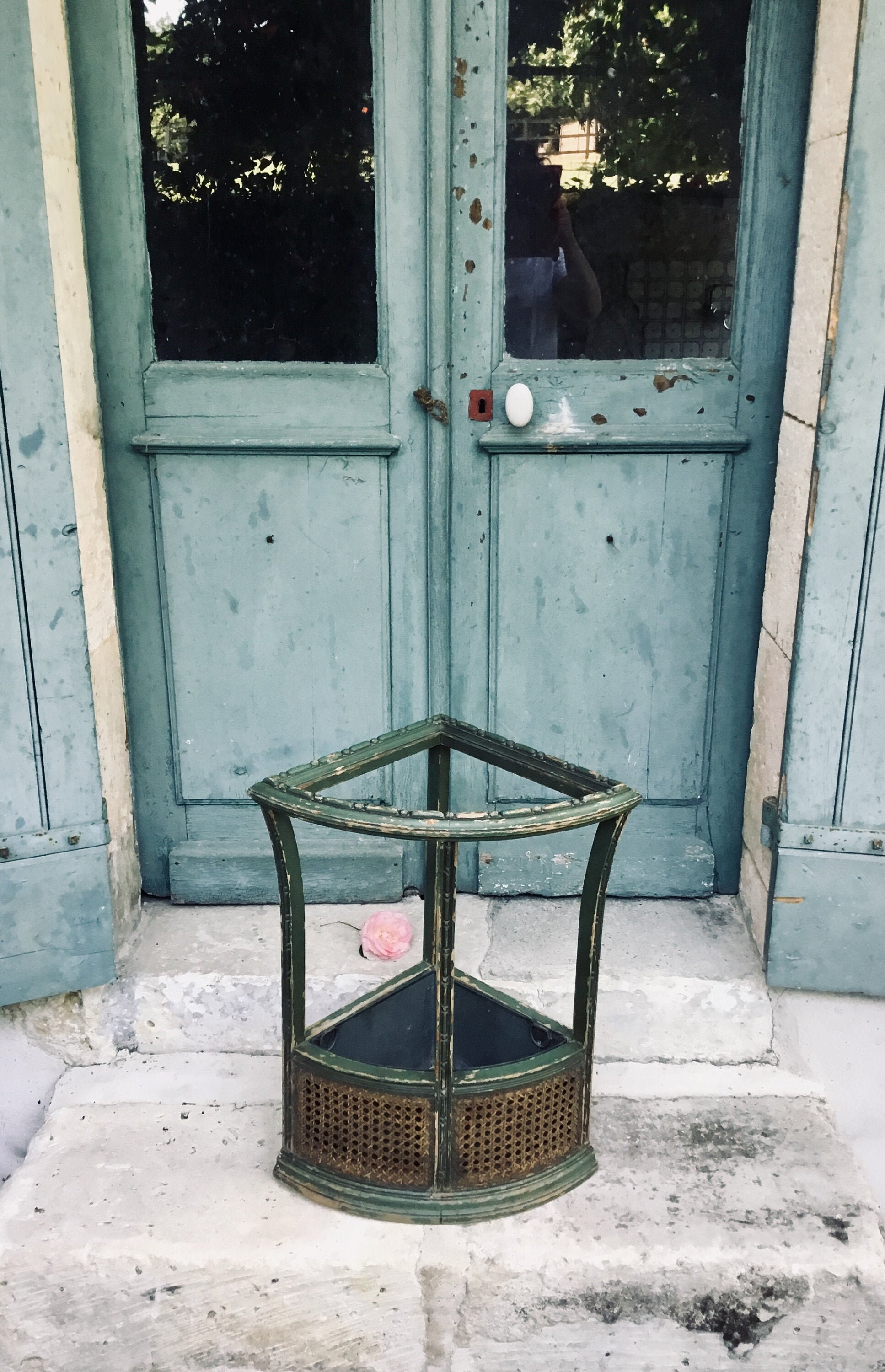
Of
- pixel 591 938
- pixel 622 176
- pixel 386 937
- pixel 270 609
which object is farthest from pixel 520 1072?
pixel 622 176

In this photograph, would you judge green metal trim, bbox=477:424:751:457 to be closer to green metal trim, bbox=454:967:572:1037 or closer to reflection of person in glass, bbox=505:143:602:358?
reflection of person in glass, bbox=505:143:602:358

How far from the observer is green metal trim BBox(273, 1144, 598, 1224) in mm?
2057

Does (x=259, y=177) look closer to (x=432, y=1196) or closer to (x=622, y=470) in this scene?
(x=622, y=470)

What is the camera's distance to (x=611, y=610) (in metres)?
2.70

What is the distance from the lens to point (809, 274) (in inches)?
92.9

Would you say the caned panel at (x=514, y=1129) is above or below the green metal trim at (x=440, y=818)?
below

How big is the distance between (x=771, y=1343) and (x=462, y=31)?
262 cm

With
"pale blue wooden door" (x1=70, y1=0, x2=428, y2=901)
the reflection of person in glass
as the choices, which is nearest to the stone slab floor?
"pale blue wooden door" (x1=70, y1=0, x2=428, y2=901)

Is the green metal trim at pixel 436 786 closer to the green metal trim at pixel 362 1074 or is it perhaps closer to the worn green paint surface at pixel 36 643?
the green metal trim at pixel 362 1074

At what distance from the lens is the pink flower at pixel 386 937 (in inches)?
104

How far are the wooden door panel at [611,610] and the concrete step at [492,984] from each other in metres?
0.39

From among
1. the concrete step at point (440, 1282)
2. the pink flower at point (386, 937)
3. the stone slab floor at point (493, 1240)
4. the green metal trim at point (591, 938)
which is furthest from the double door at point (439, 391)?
the concrete step at point (440, 1282)

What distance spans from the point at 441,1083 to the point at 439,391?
1496mm

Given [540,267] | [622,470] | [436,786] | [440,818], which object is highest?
[540,267]
